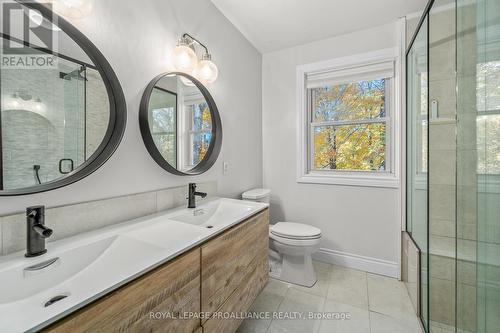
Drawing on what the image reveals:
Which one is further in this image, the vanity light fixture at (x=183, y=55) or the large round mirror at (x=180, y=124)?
the vanity light fixture at (x=183, y=55)

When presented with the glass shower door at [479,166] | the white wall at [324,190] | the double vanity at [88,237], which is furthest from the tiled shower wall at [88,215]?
the glass shower door at [479,166]

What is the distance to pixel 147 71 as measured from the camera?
128cm

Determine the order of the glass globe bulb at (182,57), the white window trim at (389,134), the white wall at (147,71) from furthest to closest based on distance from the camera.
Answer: the white window trim at (389,134)
the glass globe bulb at (182,57)
the white wall at (147,71)

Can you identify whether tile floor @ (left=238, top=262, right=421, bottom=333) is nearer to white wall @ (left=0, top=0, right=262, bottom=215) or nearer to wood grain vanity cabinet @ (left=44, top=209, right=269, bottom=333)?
wood grain vanity cabinet @ (left=44, top=209, right=269, bottom=333)

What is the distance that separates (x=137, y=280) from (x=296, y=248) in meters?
1.46

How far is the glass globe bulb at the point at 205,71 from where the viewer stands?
1.59 meters

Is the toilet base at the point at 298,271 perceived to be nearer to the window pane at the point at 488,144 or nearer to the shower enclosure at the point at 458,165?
the shower enclosure at the point at 458,165

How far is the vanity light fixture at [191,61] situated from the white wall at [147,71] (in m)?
0.06

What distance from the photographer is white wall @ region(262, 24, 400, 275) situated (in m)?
2.12

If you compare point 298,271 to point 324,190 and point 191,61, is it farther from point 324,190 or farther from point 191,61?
point 191,61

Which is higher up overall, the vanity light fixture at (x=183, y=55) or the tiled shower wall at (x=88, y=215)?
the vanity light fixture at (x=183, y=55)

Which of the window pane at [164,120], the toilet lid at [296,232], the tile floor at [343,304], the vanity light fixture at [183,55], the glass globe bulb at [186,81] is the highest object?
the vanity light fixture at [183,55]

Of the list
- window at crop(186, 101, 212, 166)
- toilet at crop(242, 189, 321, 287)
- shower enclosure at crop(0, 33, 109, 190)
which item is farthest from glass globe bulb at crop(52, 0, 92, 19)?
toilet at crop(242, 189, 321, 287)

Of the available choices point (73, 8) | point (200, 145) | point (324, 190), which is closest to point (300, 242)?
point (324, 190)
